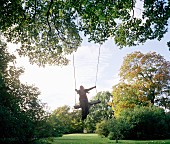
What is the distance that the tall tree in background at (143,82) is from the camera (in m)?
35.8

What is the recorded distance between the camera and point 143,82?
36250 mm

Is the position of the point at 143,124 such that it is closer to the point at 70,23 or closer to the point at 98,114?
the point at 70,23

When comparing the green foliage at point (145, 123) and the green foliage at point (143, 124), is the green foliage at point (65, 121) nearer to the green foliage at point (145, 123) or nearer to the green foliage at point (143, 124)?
the green foliage at point (143, 124)

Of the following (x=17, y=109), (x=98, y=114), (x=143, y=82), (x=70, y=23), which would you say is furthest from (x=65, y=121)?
(x=70, y=23)

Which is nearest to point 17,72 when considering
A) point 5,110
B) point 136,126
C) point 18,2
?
point 5,110

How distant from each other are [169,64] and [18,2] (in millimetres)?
29798

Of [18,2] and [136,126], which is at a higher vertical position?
[18,2]

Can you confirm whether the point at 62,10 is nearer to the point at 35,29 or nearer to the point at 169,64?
the point at 35,29

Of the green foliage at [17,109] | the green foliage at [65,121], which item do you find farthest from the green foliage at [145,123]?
the green foliage at [17,109]

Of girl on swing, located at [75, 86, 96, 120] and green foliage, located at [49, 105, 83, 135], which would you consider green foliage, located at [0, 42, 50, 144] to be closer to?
green foliage, located at [49, 105, 83, 135]

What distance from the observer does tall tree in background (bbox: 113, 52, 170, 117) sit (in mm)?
35781

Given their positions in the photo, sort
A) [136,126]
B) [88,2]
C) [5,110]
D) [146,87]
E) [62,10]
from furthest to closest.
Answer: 1. [146,87]
2. [136,126]
3. [5,110]
4. [62,10]
5. [88,2]

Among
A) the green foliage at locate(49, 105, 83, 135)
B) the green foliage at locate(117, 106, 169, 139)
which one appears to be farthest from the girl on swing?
the green foliage at locate(117, 106, 169, 139)

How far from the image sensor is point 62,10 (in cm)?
1096
